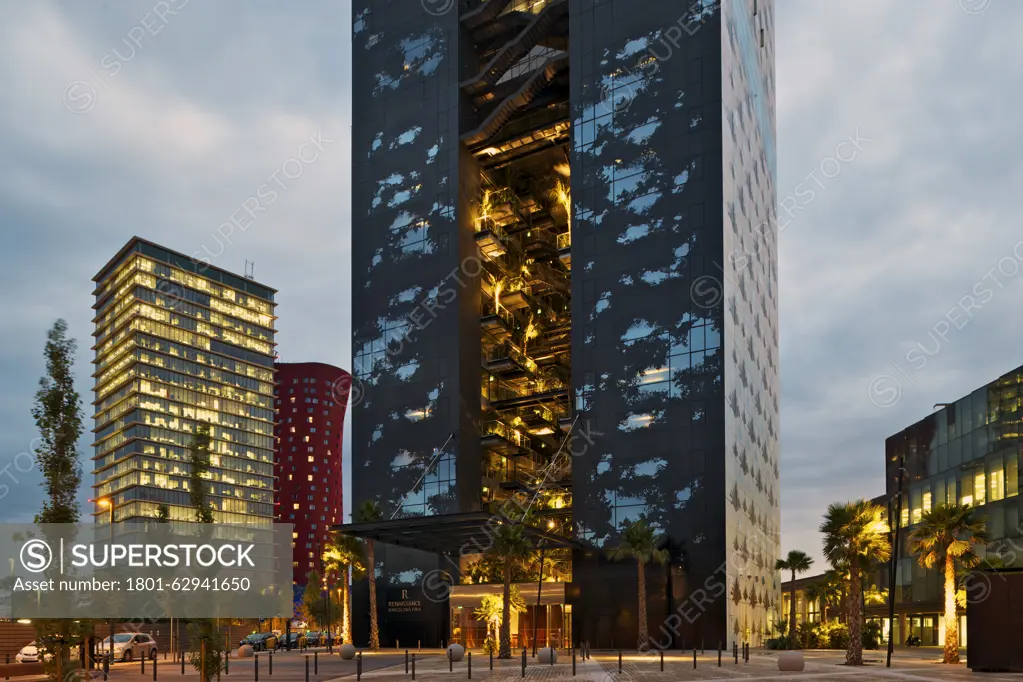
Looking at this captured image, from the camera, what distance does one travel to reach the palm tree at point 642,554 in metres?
61.9

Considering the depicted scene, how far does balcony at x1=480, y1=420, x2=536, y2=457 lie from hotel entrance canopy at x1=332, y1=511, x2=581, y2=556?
1085 cm

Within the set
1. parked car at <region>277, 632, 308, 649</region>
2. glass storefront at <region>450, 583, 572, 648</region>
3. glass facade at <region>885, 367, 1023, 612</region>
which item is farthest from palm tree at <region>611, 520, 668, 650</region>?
parked car at <region>277, 632, 308, 649</region>

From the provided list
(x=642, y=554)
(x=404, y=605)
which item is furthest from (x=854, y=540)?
(x=404, y=605)

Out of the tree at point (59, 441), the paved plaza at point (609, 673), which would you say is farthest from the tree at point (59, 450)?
the paved plaza at point (609, 673)

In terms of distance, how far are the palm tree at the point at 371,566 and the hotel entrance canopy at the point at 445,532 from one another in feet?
13.4

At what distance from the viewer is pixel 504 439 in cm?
8175

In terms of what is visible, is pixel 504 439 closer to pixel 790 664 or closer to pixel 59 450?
pixel 790 664

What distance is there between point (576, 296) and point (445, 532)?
2238 centimetres

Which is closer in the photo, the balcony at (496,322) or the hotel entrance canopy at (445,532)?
the hotel entrance canopy at (445,532)

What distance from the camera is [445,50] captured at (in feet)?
280

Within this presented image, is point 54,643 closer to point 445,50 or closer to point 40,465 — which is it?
point 40,465

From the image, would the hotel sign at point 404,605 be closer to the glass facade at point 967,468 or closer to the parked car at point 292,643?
the parked car at point 292,643

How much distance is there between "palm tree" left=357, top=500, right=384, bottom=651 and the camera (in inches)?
2753

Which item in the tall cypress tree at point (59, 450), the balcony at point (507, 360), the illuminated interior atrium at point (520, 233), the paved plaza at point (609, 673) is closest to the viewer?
the tall cypress tree at point (59, 450)
